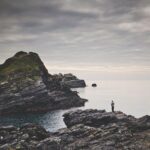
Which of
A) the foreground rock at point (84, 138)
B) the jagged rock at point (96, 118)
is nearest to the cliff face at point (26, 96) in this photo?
the jagged rock at point (96, 118)

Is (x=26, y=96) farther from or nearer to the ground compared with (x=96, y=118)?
farther from the ground

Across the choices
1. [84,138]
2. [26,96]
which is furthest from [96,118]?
[26,96]

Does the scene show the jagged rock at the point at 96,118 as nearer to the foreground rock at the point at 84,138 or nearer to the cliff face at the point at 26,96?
the foreground rock at the point at 84,138

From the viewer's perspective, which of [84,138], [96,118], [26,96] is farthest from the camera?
[26,96]

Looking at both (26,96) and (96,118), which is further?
(26,96)

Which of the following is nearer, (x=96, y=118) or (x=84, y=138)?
(x=84, y=138)

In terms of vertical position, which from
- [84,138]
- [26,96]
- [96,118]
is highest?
[26,96]

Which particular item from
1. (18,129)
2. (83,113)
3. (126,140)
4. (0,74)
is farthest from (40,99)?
(126,140)

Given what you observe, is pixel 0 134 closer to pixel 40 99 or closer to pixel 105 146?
pixel 105 146

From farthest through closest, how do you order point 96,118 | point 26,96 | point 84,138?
point 26,96, point 96,118, point 84,138

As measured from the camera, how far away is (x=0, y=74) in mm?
199000

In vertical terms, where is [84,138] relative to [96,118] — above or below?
below

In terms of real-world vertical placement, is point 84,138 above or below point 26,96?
below

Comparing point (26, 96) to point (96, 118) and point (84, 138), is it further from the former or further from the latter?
point (84, 138)
